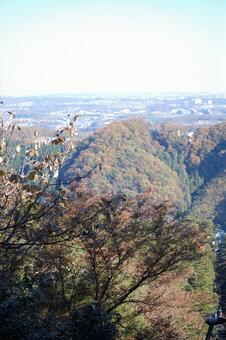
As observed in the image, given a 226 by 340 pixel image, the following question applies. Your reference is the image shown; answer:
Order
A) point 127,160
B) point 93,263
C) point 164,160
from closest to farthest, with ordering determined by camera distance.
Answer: point 93,263 < point 127,160 < point 164,160

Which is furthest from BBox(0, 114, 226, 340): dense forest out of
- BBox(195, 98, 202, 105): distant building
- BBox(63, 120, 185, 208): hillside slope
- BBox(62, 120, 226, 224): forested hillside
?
BBox(195, 98, 202, 105): distant building

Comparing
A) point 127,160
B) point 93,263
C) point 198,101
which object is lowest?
point 127,160

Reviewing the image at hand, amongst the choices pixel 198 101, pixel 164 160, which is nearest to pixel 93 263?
pixel 164 160

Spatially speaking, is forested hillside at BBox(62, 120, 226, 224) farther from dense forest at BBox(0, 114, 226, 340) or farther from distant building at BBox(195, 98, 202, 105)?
distant building at BBox(195, 98, 202, 105)

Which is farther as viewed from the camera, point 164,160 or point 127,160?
point 164,160

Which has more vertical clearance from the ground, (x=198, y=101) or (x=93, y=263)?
(x=198, y=101)

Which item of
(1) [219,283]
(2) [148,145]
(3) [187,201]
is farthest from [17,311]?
(2) [148,145]

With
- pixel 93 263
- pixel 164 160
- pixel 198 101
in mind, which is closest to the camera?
pixel 93 263

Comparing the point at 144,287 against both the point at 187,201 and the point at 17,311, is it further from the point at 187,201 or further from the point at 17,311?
the point at 187,201

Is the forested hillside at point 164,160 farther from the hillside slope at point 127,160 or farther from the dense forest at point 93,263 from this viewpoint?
the dense forest at point 93,263

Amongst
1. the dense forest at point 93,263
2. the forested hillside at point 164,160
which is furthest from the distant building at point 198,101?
the dense forest at point 93,263

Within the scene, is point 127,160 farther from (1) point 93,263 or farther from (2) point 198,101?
(2) point 198,101
